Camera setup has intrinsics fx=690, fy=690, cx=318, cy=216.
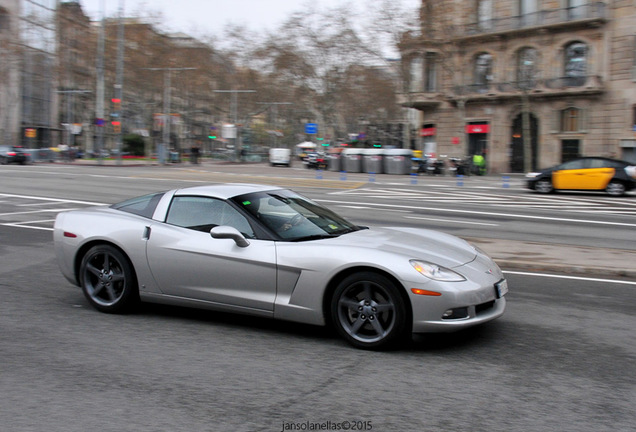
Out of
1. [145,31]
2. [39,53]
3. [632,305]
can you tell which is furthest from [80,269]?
[145,31]

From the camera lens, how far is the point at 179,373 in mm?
4684

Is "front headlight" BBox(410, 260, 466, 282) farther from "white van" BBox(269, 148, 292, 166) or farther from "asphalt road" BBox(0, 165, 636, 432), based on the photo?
"white van" BBox(269, 148, 292, 166)

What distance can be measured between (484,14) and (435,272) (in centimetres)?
4962

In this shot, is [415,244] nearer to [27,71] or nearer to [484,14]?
[484,14]

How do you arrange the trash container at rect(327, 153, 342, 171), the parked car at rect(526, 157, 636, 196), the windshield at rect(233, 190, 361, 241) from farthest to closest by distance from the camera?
the trash container at rect(327, 153, 342, 171), the parked car at rect(526, 157, 636, 196), the windshield at rect(233, 190, 361, 241)

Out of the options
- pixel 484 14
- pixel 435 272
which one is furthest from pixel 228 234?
pixel 484 14

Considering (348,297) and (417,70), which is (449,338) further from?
(417,70)

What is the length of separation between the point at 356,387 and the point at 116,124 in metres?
46.8

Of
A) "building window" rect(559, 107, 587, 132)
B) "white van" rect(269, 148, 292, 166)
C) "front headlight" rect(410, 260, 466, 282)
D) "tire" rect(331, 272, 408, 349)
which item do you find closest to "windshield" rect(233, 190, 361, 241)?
"tire" rect(331, 272, 408, 349)

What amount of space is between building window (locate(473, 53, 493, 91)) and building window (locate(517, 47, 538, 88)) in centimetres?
238

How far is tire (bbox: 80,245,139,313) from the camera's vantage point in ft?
20.5

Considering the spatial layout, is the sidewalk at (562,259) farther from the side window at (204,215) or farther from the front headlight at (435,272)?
the side window at (204,215)

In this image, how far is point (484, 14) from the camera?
5094 centimetres

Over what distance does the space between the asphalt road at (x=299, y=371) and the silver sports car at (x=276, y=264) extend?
0.26 meters
